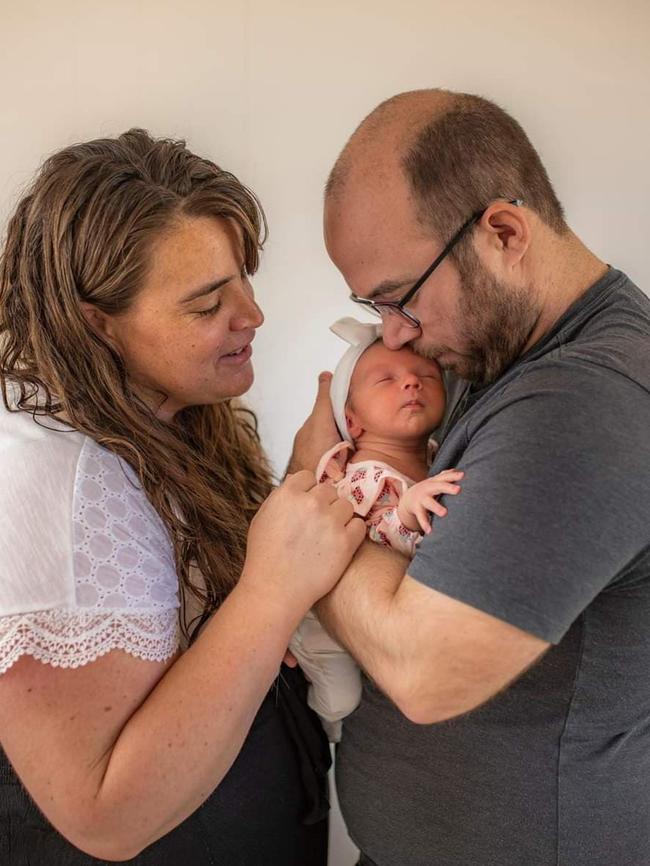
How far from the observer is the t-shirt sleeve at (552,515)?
1085 millimetres

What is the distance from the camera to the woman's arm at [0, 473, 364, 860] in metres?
1.19

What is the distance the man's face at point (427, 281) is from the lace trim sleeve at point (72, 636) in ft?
2.25

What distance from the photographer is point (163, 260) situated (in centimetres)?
151

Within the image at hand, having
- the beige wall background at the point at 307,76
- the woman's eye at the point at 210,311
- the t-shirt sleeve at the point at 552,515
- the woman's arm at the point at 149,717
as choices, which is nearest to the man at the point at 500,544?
the t-shirt sleeve at the point at 552,515

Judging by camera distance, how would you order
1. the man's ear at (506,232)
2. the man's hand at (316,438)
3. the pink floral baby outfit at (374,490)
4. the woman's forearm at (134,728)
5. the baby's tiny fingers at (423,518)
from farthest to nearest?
the man's hand at (316,438), the pink floral baby outfit at (374,490), the man's ear at (506,232), the baby's tiny fingers at (423,518), the woman's forearm at (134,728)

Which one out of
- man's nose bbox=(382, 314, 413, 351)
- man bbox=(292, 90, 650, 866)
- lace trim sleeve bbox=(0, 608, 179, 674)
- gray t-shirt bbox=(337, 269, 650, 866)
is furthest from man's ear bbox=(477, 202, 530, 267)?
lace trim sleeve bbox=(0, 608, 179, 674)

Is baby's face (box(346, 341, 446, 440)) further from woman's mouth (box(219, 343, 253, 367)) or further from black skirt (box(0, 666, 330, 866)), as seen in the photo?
black skirt (box(0, 666, 330, 866))

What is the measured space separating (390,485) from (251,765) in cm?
55

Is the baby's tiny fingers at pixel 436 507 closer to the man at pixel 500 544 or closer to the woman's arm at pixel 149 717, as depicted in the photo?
the man at pixel 500 544

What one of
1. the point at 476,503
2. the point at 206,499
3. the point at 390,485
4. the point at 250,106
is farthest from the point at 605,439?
the point at 250,106

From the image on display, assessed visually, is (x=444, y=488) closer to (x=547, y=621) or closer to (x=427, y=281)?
(x=547, y=621)

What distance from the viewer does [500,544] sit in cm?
110

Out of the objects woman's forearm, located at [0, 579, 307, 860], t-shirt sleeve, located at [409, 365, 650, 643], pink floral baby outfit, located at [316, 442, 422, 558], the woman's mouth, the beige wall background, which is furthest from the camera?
the beige wall background

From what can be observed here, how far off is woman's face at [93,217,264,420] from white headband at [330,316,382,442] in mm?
213
